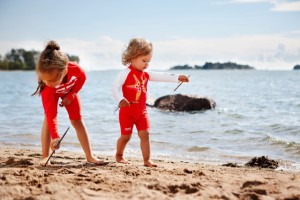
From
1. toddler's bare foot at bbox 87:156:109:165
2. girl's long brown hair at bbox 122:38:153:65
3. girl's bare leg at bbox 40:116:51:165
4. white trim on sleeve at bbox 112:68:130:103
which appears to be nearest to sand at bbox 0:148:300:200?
toddler's bare foot at bbox 87:156:109:165

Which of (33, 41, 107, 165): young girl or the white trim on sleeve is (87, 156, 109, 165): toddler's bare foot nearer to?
(33, 41, 107, 165): young girl

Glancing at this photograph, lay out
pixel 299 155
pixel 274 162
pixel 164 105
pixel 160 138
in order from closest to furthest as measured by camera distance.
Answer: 1. pixel 274 162
2. pixel 299 155
3. pixel 160 138
4. pixel 164 105

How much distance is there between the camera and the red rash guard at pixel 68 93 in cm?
468

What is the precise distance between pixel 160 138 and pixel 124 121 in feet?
11.3

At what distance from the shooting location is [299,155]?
22.5 feet

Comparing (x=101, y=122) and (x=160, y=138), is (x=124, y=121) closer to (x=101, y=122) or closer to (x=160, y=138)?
(x=160, y=138)

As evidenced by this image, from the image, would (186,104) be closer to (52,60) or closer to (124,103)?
(124,103)

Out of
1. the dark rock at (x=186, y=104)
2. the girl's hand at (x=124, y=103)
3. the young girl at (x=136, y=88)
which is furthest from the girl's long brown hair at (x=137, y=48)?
the dark rock at (x=186, y=104)

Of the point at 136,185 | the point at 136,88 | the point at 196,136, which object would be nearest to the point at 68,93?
the point at 136,88

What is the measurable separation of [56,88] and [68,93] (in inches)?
6.2

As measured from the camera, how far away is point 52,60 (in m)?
4.45

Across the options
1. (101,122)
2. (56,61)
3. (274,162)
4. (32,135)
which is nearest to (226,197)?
(56,61)

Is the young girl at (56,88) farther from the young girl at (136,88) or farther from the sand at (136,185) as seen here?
the sand at (136,185)

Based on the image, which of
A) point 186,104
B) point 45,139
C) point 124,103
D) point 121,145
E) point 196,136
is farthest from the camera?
point 186,104
